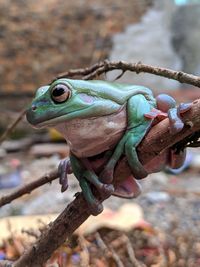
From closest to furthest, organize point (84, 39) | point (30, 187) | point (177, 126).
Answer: point (177, 126), point (30, 187), point (84, 39)

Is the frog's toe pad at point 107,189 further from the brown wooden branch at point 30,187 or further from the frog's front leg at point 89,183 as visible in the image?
the brown wooden branch at point 30,187

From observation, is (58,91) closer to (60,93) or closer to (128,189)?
(60,93)

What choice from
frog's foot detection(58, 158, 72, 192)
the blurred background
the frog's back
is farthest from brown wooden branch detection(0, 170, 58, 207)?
the blurred background

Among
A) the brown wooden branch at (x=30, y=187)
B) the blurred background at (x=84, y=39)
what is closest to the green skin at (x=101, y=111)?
the brown wooden branch at (x=30, y=187)

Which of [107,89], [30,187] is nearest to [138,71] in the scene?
[107,89]

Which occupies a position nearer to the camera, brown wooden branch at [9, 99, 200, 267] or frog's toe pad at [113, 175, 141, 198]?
brown wooden branch at [9, 99, 200, 267]

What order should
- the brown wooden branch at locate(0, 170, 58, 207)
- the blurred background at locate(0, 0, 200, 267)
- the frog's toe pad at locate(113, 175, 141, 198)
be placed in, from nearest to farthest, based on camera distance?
the frog's toe pad at locate(113, 175, 141, 198) < the brown wooden branch at locate(0, 170, 58, 207) < the blurred background at locate(0, 0, 200, 267)

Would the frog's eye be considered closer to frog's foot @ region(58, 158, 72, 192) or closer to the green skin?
the green skin

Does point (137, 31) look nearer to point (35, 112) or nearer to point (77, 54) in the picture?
point (77, 54)
